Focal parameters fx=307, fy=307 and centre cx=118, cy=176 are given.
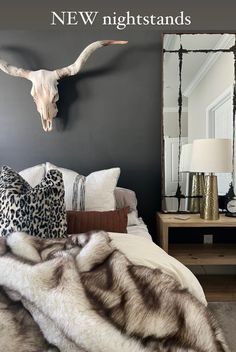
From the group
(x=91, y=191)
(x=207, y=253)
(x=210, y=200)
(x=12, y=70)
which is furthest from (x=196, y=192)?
(x=12, y=70)

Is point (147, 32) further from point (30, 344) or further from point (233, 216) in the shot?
point (30, 344)

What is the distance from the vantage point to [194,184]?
254 cm

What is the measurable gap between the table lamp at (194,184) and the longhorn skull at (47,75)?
101 cm

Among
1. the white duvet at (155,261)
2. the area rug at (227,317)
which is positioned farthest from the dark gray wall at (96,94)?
the white duvet at (155,261)

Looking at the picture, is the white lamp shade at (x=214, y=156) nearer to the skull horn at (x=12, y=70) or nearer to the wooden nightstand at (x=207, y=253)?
the wooden nightstand at (x=207, y=253)

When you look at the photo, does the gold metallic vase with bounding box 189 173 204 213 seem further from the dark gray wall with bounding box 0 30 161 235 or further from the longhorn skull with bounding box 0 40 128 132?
the longhorn skull with bounding box 0 40 128 132

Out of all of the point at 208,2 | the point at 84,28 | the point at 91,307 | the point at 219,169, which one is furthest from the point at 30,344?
the point at 208,2

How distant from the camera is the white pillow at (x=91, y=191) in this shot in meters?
2.05

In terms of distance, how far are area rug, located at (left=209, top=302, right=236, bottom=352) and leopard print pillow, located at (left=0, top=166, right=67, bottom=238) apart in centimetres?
113

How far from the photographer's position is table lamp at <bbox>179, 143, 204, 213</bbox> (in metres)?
2.51

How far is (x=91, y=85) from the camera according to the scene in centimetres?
256

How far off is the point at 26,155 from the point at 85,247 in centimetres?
168

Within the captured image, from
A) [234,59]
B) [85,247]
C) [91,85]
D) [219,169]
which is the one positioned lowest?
[85,247]

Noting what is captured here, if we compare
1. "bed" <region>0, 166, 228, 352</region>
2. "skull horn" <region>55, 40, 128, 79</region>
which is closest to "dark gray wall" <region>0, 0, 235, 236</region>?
"skull horn" <region>55, 40, 128, 79</region>
